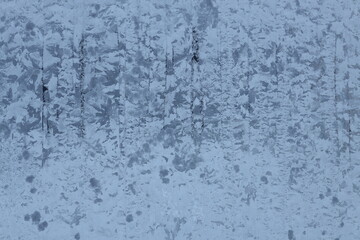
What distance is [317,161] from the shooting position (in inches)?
36.8

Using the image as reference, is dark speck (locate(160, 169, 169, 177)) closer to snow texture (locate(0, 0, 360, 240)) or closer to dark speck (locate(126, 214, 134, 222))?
snow texture (locate(0, 0, 360, 240))

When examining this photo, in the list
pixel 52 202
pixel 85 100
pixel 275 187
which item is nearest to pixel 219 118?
pixel 275 187

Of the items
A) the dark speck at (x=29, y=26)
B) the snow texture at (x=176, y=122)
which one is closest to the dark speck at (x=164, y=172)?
the snow texture at (x=176, y=122)

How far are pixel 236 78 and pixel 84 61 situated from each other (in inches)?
14.3

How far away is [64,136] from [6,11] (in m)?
0.32

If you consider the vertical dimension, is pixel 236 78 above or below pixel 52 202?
above

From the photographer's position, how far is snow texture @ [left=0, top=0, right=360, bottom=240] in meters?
0.87

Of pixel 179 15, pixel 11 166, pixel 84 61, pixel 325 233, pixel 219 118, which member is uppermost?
pixel 179 15

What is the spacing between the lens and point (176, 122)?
2.95ft

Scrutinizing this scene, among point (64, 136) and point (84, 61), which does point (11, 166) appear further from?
point (84, 61)

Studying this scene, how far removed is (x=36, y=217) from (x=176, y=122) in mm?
381

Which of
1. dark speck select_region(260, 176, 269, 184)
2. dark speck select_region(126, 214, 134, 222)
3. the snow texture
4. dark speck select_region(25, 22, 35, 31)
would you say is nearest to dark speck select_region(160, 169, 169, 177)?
the snow texture

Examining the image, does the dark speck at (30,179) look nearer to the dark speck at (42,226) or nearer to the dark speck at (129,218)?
the dark speck at (42,226)

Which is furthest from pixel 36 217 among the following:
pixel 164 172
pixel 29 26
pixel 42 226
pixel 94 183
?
pixel 29 26
